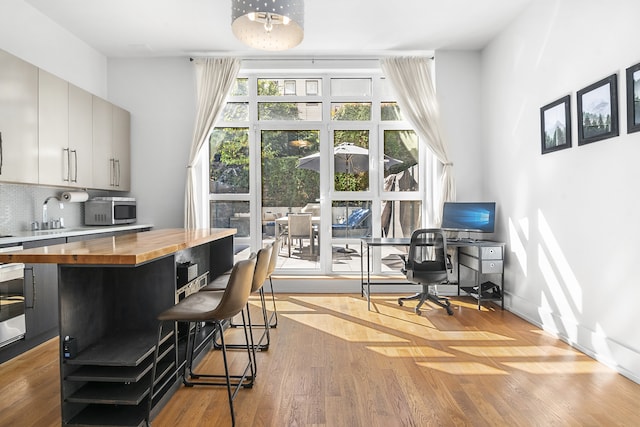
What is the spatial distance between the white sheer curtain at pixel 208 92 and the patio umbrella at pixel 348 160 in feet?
4.35

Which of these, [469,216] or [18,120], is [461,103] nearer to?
[469,216]

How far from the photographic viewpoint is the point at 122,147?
4844 millimetres

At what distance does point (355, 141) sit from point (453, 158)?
1.36 meters

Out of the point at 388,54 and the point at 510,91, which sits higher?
the point at 388,54

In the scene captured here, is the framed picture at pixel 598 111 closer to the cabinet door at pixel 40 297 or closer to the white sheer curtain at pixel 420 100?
the white sheer curtain at pixel 420 100

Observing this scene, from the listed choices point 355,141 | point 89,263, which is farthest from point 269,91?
point 89,263

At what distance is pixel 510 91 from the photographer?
430cm

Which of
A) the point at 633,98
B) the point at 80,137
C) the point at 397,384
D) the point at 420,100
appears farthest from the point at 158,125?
the point at 633,98

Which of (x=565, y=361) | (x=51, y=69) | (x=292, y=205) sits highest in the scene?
(x=51, y=69)

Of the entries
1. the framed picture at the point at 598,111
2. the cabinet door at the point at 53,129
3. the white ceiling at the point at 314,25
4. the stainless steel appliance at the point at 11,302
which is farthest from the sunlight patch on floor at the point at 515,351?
the cabinet door at the point at 53,129

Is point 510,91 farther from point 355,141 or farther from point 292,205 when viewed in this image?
point 292,205

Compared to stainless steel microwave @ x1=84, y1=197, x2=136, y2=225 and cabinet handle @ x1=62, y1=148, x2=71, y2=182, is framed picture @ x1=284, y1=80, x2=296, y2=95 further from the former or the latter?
cabinet handle @ x1=62, y1=148, x2=71, y2=182

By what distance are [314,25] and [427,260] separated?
297 cm

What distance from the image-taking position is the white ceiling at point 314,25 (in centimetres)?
383
